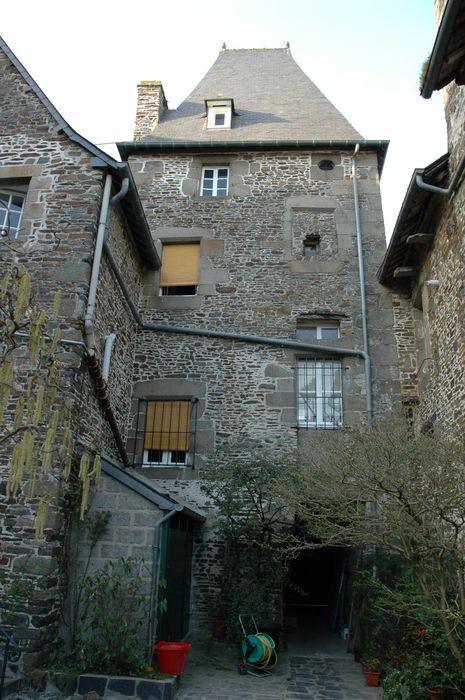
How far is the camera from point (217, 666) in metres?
7.37

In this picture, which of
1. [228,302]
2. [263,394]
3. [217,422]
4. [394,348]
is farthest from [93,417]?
[394,348]

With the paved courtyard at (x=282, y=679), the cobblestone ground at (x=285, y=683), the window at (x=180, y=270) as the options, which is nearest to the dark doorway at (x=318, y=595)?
the paved courtyard at (x=282, y=679)

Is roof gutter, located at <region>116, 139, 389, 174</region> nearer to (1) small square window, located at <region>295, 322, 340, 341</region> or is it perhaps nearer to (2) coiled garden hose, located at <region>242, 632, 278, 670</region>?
(1) small square window, located at <region>295, 322, 340, 341</region>

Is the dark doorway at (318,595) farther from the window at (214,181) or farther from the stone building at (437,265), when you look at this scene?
the window at (214,181)

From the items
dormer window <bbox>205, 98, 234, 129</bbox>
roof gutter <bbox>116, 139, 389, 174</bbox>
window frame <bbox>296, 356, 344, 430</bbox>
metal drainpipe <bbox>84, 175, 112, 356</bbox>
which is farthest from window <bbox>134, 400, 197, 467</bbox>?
dormer window <bbox>205, 98, 234, 129</bbox>

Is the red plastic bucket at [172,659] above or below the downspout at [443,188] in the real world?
below

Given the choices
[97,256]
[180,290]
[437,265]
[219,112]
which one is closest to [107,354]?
[97,256]

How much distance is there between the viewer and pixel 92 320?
24.9ft

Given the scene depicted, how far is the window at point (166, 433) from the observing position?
32.4 ft

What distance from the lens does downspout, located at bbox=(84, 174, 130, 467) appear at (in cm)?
751

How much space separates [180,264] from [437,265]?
4810 mm

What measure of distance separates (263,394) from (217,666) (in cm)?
426

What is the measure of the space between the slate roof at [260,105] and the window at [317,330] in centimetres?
417

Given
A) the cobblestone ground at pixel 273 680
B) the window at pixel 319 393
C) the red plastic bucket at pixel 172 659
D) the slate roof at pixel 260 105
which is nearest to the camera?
the cobblestone ground at pixel 273 680
